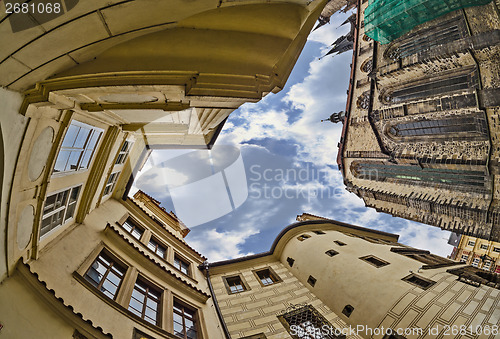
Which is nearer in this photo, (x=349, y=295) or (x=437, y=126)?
(x=349, y=295)

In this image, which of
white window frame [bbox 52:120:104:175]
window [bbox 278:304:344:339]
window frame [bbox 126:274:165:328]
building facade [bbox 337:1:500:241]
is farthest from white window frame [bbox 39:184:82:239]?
building facade [bbox 337:1:500:241]

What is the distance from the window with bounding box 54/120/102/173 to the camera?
6.95 metres

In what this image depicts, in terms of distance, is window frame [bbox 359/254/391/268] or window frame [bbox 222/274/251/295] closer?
window frame [bbox 359/254/391/268]

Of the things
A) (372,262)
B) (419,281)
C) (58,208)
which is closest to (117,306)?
(58,208)

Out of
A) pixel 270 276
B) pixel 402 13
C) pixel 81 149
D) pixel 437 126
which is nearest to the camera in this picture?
pixel 81 149

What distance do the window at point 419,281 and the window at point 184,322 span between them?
385 inches

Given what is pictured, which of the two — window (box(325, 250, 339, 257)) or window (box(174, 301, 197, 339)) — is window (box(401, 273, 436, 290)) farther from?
window (box(174, 301, 197, 339))

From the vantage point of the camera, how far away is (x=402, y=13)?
17.9m

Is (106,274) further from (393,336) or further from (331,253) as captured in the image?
(331,253)

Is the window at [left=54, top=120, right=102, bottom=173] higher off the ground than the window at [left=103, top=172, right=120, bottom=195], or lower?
higher

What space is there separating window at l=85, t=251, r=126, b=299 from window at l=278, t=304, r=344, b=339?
719cm

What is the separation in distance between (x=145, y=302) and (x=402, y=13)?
81.5 ft

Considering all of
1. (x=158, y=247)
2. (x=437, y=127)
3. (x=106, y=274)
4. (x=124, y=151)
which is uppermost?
(x=437, y=127)

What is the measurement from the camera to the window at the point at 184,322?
8.38m
